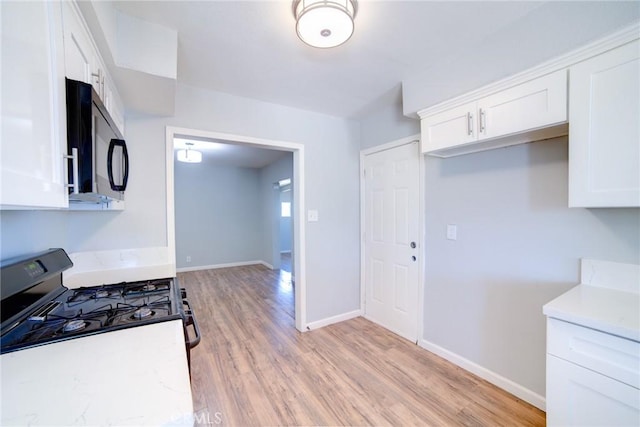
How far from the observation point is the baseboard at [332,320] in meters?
3.04

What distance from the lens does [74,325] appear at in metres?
1.08

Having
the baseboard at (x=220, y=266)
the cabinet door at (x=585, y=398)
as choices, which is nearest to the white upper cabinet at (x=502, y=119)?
the cabinet door at (x=585, y=398)

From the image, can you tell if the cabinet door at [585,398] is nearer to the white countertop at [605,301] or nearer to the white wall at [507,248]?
the white countertop at [605,301]

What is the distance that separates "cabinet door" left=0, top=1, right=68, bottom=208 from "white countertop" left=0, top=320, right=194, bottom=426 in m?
0.48

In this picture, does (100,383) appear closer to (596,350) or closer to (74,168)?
(74,168)

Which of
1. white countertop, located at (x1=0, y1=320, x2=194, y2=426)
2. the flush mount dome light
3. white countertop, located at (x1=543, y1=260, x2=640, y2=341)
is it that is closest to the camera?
white countertop, located at (x1=0, y1=320, x2=194, y2=426)

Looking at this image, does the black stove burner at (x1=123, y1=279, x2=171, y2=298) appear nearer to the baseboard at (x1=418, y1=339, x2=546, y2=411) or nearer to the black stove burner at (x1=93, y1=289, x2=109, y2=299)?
the black stove burner at (x1=93, y1=289, x2=109, y2=299)

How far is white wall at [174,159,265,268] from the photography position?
5.99m

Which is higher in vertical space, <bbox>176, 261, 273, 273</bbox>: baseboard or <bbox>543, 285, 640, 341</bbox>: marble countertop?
<bbox>543, 285, 640, 341</bbox>: marble countertop

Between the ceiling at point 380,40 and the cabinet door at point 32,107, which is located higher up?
the ceiling at point 380,40

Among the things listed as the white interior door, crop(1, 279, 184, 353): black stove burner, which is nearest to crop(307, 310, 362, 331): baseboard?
the white interior door

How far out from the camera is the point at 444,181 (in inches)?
94.2

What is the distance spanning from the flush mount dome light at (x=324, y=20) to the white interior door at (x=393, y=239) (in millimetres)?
1503

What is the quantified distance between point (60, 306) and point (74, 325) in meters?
0.38
